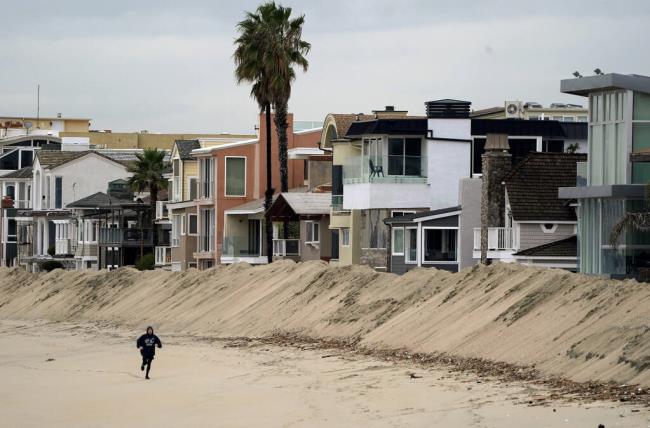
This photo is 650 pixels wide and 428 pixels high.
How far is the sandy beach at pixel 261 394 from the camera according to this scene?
20.6 meters

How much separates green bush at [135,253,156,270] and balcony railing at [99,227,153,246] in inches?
167

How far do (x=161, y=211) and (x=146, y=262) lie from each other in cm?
590

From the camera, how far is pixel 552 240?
44656 millimetres

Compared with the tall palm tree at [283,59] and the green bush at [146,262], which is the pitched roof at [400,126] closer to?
the tall palm tree at [283,59]

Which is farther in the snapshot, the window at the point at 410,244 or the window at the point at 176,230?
the window at the point at 176,230

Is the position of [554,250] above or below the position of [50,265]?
above

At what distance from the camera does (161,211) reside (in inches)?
3327

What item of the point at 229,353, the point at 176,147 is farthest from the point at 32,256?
the point at 229,353

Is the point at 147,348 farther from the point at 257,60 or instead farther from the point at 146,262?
the point at 146,262

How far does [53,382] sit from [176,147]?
47983mm

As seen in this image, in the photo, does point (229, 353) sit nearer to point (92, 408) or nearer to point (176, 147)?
point (92, 408)

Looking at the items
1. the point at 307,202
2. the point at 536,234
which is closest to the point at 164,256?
the point at 307,202

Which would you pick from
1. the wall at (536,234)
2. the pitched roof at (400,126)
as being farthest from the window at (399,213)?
the wall at (536,234)

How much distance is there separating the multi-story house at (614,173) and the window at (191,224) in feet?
129
